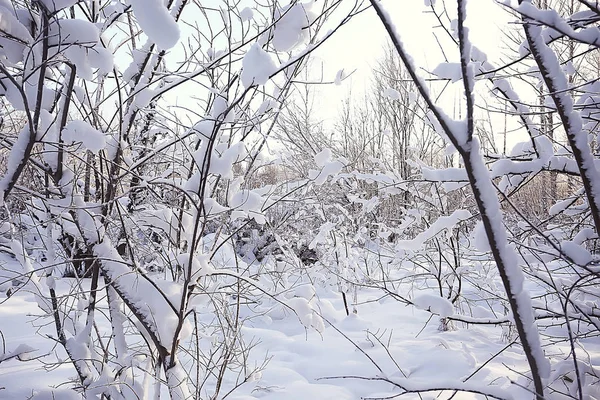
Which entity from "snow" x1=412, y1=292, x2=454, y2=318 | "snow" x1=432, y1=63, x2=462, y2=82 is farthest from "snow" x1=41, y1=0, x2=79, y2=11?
"snow" x1=412, y1=292, x2=454, y2=318

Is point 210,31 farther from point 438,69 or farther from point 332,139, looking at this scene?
point 332,139

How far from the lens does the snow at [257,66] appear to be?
980 millimetres

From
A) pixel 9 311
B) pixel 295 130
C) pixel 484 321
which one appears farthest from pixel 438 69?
pixel 295 130

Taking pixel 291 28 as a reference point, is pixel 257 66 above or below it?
below

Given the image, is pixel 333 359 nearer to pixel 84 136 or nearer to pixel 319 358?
pixel 319 358

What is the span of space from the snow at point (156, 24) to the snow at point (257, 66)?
0.61ft

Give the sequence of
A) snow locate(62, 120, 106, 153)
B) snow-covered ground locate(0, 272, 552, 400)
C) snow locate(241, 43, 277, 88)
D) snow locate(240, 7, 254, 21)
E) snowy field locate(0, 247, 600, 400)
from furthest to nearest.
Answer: snow-covered ground locate(0, 272, 552, 400)
snowy field locate(0, 247, 600, 400)
snow locate(240, 7, 254, 21)
snow locate(62, 120, 106, 153)
snow locate(241, 43, 277, 88)

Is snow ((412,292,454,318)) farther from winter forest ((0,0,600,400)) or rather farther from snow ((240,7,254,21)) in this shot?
snow ((240,7,254,21))

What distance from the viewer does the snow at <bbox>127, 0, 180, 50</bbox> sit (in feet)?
2.78

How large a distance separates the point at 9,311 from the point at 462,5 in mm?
5306

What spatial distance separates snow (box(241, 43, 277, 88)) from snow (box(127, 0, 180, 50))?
0.61 ft

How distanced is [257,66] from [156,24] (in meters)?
0.25

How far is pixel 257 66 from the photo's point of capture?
983mm

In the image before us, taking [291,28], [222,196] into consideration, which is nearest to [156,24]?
[291,28]
